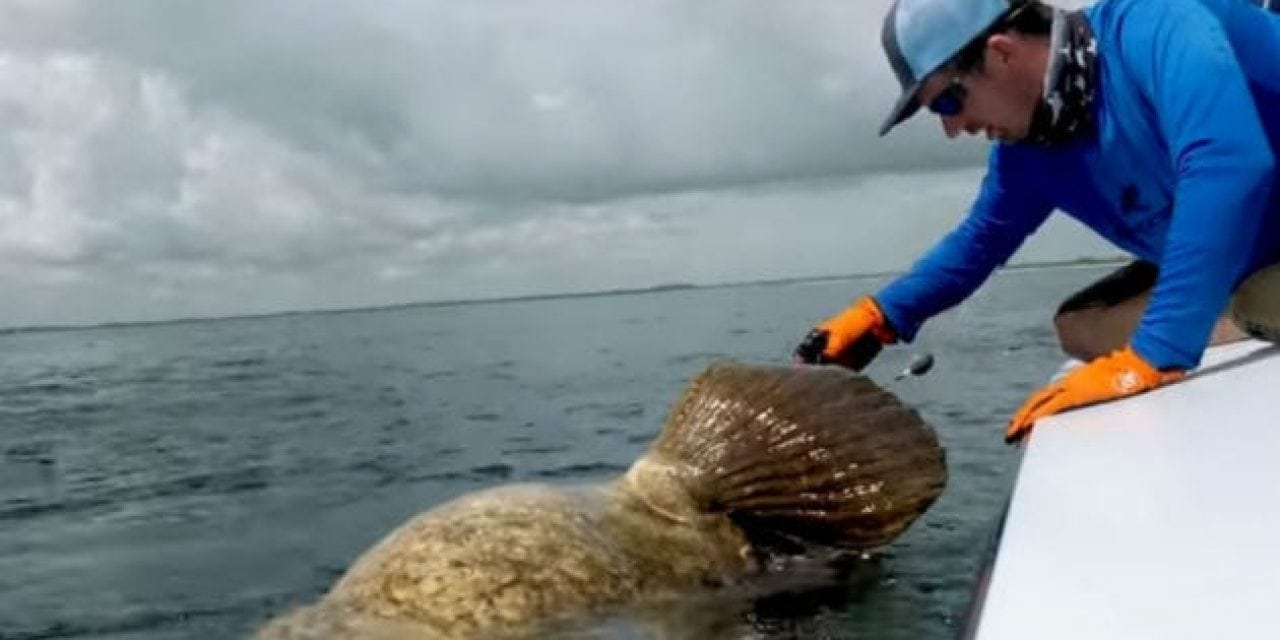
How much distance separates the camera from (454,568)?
5438 millimetres

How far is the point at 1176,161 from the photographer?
3.87 meters

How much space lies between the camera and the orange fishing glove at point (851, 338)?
17.7ft

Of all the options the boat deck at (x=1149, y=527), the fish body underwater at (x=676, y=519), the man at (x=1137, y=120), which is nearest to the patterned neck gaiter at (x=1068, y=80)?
the man at (x=1137, y=120)

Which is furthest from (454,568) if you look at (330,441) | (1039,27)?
(330,441)

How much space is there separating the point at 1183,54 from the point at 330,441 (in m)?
12.6

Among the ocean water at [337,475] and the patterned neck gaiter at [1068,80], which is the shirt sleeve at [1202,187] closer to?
the patterned neck gaiter at [1068,80]

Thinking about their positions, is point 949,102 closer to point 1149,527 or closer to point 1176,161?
point 1176,161

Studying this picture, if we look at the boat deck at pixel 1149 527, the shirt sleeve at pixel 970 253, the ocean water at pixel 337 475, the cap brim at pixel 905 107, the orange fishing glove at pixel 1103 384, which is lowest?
the ocean water at pixel 337 475

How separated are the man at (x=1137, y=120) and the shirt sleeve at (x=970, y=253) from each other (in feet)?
0.80

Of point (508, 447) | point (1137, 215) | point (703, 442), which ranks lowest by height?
point (508, 447)

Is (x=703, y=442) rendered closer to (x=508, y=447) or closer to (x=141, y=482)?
(x=508, y=447)

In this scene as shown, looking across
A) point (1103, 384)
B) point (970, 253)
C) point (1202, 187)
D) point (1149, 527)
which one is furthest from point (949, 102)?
point (1149, 527)

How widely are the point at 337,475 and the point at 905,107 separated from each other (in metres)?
9.27

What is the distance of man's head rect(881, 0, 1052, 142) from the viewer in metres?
3.85
